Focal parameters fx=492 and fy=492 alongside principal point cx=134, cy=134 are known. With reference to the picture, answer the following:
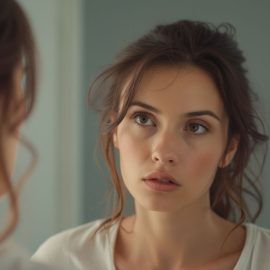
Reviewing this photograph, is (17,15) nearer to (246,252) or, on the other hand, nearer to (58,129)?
(246,252)

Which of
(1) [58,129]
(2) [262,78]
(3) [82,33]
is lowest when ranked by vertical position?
(1) [58,129]

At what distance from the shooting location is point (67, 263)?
3.64ft

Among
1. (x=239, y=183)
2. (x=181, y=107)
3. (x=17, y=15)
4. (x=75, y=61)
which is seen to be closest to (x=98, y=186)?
(x=75, y=61)

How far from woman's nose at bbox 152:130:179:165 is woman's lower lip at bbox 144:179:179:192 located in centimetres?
4

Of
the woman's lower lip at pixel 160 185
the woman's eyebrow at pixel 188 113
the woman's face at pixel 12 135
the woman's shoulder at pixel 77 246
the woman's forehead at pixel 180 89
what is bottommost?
the woman's shoulder at pixel 77 246

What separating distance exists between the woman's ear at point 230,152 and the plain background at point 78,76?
0.25 m

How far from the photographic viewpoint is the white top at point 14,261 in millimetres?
545

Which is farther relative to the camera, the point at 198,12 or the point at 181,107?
the point at 198,12

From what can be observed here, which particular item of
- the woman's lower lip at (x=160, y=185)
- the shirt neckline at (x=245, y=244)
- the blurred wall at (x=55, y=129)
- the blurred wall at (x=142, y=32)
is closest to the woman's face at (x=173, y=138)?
the woman's lower lip at (x=160, y=185)

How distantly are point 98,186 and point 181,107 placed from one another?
25.0 inches

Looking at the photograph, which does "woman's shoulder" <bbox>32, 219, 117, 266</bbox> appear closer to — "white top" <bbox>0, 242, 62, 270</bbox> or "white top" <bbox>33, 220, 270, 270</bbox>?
"white top" <bbox>33, 220, 270, 270</bbox>

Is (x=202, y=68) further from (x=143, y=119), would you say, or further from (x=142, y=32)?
(x=142, y=32)

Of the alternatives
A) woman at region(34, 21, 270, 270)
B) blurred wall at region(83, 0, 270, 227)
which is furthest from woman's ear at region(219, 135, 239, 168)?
blurred wall at region(83, 0, 270, 227)

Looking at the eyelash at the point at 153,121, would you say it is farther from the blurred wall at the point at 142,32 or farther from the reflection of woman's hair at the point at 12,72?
the reflection of woman's hair at the point at 12,72
